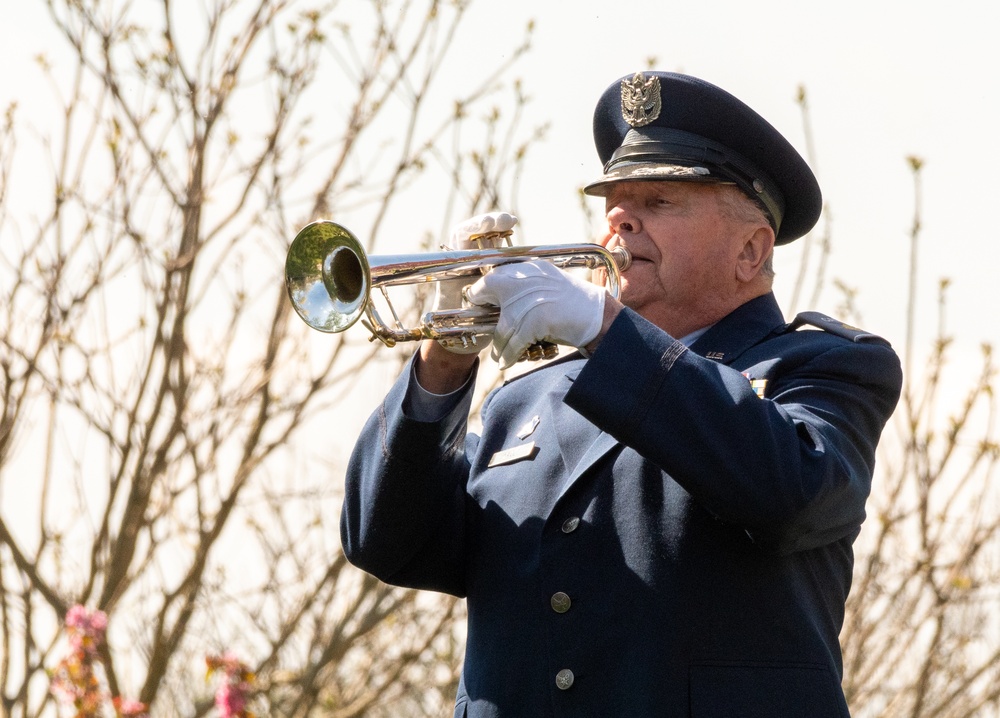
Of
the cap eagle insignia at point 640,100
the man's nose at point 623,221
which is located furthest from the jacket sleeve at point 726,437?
the cap eagle insignia at point 640,100

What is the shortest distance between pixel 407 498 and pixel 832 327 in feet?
3.28

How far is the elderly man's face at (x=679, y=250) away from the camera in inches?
139

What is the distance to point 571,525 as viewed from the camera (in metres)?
3.13

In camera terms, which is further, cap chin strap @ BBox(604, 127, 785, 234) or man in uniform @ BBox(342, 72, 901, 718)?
cap chin strap @ BBox(604, 127, 785, 234)

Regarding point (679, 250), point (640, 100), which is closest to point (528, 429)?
point (679, 250)

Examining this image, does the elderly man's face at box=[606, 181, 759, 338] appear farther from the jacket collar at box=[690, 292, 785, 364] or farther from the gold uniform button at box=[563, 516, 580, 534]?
the gold uniform button at box=[563, 516, 580, 534]

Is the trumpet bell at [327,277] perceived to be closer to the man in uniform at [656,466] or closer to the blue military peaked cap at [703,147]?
the man in uniform at [656,466]

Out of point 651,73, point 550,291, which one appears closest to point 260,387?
point 651,73

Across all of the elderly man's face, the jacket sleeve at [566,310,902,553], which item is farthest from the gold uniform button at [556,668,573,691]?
the elderly man's face

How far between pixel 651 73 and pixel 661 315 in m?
0.68

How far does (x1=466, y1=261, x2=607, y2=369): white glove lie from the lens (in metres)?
3.02

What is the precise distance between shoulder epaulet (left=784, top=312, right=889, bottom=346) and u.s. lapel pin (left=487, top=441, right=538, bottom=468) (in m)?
0.63

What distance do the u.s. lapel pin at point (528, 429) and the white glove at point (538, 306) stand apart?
1.06 feet

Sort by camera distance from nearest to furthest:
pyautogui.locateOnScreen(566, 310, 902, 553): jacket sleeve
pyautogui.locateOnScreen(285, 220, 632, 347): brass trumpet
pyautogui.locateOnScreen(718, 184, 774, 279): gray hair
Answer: pyautogui.locateOnScreen(566, 310, 902, 553): jacket sleeve
pyautogui.locateOnScreen(285, 220, 632, 347): brass trumpet
pyautogui.locateOnScreen(718, 184, 774, 279): gray hair
